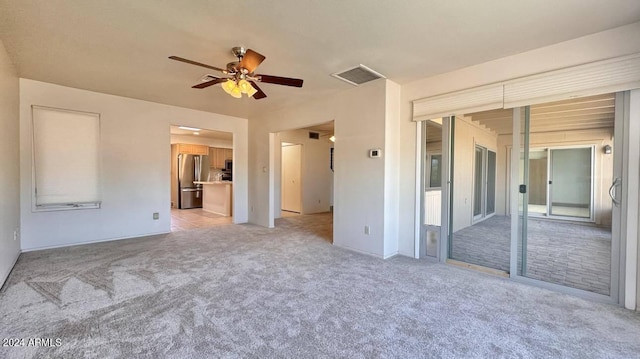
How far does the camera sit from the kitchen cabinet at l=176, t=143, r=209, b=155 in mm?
8887

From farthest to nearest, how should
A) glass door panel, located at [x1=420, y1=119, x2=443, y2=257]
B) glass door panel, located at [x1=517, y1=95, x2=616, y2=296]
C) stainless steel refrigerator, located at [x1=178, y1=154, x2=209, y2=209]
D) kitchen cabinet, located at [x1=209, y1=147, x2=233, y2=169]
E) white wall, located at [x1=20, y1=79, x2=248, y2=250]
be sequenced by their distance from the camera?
1. kitchen cabinet, located at [x1=209, y1=147, x2=233, y2=169]
2. stainless steel refrigerator, located at [x1=178, y1=154, x2=209, y2=209]
3. white wall, located at [x1=20, y1=79, x2=248, y2=250]
4. glass door panel, located at [x1=420, y1=119, x2=443, y2=257]
5. glass door panel, located at [x1=517, y1=95, x2=616, y2=296]

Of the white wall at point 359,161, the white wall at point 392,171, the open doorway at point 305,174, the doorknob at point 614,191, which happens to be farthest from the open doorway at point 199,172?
the doorknob at point 614,191

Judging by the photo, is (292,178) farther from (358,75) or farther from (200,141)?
(358,75)

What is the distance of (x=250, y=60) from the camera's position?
2578mm

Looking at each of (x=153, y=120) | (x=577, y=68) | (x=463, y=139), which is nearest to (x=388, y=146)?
(x=463, y=139)

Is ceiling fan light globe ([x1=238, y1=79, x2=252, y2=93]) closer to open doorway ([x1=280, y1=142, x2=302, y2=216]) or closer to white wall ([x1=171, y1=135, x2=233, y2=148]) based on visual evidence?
open doorway ([x1=280, y1=142, x2=302, y2=216])

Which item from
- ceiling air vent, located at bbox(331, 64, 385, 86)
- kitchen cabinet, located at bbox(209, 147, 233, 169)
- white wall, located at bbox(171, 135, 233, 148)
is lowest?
kitchen cabinet, located at bbox(209, 147, 233, 169)

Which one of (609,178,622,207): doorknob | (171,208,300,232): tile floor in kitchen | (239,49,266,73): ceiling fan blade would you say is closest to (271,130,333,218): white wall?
(171,208,300,232): tile floor in kitchen

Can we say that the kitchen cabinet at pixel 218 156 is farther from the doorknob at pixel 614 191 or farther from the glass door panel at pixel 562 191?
the doorknob at pixel 614 191

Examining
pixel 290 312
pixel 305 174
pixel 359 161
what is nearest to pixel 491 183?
pixel 359 161

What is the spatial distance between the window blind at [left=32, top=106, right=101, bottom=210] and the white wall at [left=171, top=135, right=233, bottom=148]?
4.35 m

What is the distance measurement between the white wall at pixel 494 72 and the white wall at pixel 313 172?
4.16m

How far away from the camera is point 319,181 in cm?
838

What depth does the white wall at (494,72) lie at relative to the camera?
2471 mm
